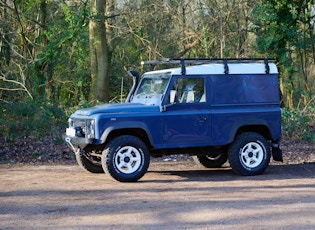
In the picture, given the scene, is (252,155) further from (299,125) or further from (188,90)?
(299,125)

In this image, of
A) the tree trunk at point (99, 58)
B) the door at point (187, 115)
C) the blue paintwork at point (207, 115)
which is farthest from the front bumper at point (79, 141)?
the tree trunk at point (99, 58)

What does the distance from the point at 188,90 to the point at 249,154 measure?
175cm

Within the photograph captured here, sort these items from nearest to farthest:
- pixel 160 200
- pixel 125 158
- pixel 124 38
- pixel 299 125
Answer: pixel 160 200, pixel 125 158, pixel 299 125, pixel 124 38

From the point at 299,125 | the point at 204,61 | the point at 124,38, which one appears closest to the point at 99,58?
the point at 124,38

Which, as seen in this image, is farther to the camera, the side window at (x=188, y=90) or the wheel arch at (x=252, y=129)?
the wheel arch at (x=252, y=129)

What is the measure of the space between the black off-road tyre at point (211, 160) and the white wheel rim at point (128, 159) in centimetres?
240

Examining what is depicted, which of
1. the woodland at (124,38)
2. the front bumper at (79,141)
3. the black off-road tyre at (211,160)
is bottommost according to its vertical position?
the black off-road tyre at (211,160)

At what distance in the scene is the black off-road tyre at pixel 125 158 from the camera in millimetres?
10383

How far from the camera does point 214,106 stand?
1113 cm

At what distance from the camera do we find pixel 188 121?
10.9 metres

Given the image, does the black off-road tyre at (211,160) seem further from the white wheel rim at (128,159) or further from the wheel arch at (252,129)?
the white wheel rim at (128,159)

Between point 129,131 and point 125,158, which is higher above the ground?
point 129,131

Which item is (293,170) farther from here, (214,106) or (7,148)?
(7,148)

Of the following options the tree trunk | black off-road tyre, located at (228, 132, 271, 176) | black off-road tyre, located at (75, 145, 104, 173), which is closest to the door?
black off-road tyre, located at (228, 132, 271, 176)
